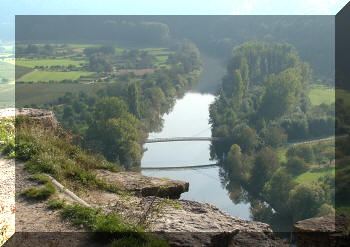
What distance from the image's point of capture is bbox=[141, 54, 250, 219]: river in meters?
21.2

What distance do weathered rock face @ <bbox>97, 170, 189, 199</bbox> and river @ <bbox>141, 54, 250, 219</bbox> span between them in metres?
8.68

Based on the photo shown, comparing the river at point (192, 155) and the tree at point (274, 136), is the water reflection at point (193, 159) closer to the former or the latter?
the river at point (192, 155)

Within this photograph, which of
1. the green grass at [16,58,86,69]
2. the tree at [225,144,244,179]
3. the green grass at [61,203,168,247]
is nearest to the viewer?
the green grass at [61,203,168,247]

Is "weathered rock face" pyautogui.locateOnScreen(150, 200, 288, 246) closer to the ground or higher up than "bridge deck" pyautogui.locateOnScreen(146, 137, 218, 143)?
higher up

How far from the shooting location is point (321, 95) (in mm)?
42750

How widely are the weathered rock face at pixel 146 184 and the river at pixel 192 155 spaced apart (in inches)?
342

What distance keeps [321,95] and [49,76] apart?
1046 inches

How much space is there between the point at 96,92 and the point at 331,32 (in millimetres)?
32019

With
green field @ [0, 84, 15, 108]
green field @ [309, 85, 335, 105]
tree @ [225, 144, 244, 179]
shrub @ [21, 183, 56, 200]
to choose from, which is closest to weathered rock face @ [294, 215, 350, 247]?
shrub @ [21, 183, 56, 200]

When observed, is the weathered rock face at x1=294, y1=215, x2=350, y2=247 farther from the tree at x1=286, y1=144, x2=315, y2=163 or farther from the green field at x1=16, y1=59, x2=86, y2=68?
the green field at x1=16, y1=59, x2=86, y2=68

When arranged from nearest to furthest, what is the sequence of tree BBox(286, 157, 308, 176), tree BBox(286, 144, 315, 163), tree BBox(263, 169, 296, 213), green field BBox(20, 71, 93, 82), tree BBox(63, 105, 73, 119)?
tree BBox(263, 169, 296, 213) < tree BBox(286, 157, 308, 176) < tree BBox(286, 144, 315, 163) < tree BBox(63, 105, 73, 119) < green field BBox(20, 71, 93, 82)

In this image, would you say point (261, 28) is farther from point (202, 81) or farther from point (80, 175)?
point (80, 175)

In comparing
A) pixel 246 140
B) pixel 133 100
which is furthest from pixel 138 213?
pixel 133 100

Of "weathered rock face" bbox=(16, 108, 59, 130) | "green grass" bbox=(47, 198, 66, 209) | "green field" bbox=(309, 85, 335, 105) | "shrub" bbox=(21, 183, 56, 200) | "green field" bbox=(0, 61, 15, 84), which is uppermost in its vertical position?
"green field" bbox=(0, 61, 15, 84)
